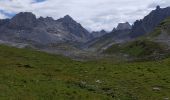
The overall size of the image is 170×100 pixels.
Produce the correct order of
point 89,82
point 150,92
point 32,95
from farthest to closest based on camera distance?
point 89,82, point 150,92, point 32,95

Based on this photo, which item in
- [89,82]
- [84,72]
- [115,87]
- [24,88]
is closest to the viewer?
[24,88]

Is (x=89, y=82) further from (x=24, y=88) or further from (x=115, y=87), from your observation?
(x=24, y=88)

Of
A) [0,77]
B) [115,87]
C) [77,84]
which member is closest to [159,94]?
[115,87]

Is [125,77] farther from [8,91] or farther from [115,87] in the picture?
[8,91]

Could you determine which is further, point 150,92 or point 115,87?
point 115,87

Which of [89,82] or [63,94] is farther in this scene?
[89,82]

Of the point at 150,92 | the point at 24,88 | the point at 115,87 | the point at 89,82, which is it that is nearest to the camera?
the point at 24,88

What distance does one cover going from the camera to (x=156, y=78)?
53.4 metres

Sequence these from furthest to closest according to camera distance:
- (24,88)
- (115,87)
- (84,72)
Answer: (84,72)
(115,87)
(24,88)

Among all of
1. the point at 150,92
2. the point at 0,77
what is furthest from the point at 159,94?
the point at 0,77

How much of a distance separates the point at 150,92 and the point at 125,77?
41.1 ft

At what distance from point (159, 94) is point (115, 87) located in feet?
18.9

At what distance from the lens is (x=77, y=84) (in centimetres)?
4494

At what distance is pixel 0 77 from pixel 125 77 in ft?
59.1
